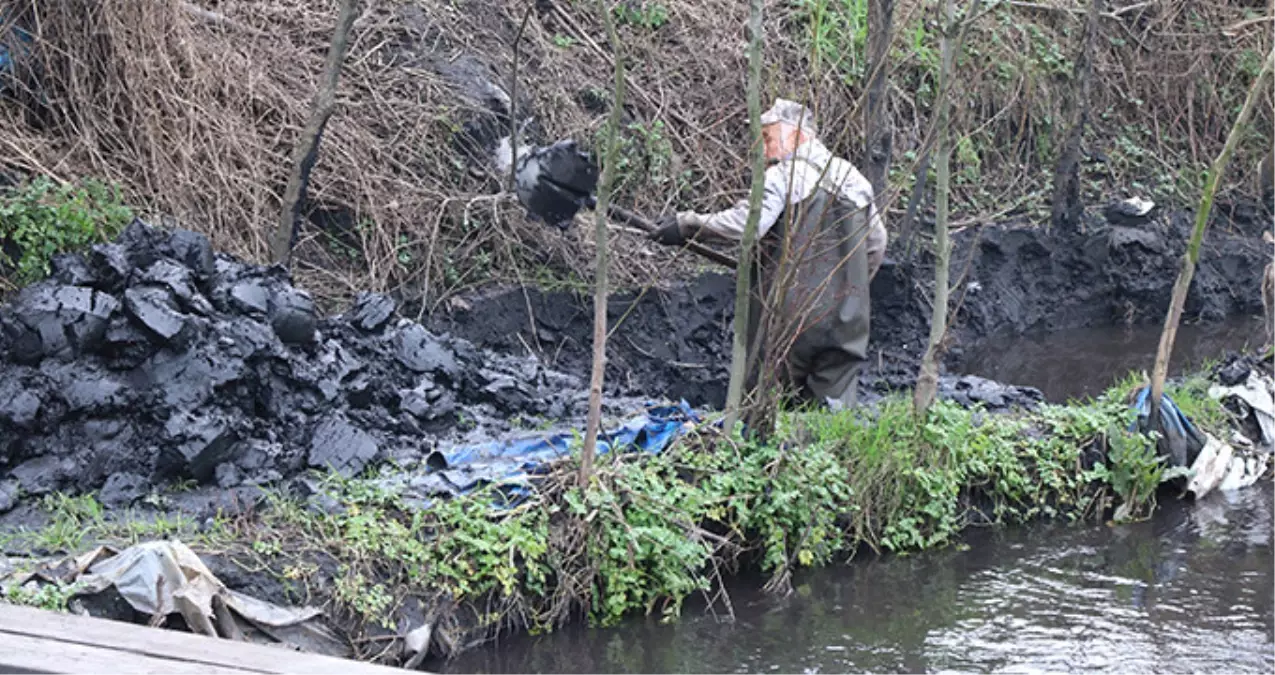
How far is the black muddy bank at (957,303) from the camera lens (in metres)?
8.87

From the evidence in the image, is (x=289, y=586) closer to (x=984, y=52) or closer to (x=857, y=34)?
(x=857, y=34)

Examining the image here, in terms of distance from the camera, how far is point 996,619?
571cm

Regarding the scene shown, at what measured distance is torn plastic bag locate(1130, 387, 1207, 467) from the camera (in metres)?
7.27

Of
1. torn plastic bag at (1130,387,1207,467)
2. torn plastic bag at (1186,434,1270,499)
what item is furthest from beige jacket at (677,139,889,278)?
torn plastic bag at (1186,434,1270,499)

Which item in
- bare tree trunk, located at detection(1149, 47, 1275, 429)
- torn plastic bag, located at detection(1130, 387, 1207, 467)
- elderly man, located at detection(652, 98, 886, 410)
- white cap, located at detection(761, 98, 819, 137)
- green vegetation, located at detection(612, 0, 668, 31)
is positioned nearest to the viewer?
bare tree trunk, located at detection(1149, 47, 1275, 429)

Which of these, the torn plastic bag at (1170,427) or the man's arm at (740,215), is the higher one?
the man's arm at (740,215)

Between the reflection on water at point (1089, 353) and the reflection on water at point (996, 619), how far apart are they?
3106 mm

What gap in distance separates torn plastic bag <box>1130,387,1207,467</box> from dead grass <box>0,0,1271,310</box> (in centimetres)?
185

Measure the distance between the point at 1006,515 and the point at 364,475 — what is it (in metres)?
3.14

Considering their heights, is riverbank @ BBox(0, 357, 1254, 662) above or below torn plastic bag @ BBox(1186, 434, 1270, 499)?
below

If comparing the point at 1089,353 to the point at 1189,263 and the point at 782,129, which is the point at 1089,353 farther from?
the point at 782,129

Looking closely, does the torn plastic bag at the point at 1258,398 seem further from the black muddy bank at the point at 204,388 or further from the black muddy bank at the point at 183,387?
the black muddy bank at the point at 183,387

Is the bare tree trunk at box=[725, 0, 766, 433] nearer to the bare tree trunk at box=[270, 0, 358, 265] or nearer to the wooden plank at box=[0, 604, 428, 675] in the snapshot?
the bare tree trunk at box=[270, 0, 358, 265]

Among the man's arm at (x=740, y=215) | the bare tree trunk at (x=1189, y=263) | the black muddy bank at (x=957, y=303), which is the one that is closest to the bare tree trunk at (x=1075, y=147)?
the black muddy bank at (x=957, y=303)
